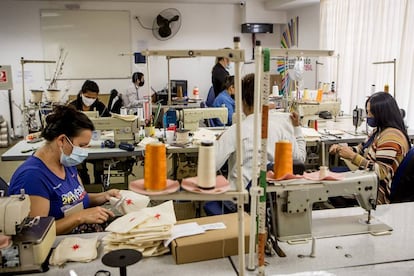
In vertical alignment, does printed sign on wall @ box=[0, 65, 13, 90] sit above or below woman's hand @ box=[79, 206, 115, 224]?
above

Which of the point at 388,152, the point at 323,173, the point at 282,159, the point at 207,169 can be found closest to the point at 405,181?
the point at 388,152

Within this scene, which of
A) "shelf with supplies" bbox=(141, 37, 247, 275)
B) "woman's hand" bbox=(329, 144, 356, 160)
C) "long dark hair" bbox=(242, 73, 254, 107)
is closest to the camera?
"shelf with supplies" bbox=(141, 37, 247, 275)

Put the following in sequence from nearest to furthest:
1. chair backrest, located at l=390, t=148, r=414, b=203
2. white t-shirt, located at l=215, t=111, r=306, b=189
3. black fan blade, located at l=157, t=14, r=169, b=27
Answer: white t-shirt, located at l=215, t=111, r=306, b=189 < chair backrest, located at l=390, t=148, r=414, b=203 < black fan blade, located at l=157, t=14, r=169, b=27

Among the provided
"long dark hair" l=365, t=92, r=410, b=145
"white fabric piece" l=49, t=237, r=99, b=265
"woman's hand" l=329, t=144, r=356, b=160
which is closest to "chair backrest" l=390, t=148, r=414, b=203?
"long dark hair" l=365, t=92, r=410, b=145

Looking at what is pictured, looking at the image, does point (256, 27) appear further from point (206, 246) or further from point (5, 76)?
point (206, 246)

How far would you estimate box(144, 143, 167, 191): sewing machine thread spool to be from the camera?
1231 mm

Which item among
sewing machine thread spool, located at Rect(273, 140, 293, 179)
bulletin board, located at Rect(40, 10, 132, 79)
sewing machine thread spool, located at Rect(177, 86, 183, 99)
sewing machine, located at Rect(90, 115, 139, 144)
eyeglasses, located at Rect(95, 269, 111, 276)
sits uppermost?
bulletin board, located at Rect(40, 10, 132, 79)

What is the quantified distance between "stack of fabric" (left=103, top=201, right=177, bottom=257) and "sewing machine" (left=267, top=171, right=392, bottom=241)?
43 cm

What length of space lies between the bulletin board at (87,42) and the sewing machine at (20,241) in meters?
5.99

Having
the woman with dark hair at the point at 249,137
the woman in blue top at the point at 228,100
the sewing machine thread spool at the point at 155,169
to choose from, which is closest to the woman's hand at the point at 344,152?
the woman with dark hair at the point at 249,137

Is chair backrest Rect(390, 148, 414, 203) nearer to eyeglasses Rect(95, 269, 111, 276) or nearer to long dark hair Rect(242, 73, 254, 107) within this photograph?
long dark hair Rect(242, 73, 254, 107)

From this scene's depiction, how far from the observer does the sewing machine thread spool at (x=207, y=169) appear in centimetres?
122

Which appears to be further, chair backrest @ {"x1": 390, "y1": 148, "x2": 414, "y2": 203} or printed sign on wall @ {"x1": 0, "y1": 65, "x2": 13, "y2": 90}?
printed sign on wall @ {"x1": 0, "y1": 65, "x2": 13, "y2": 90}

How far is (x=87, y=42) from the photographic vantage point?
274 inches
